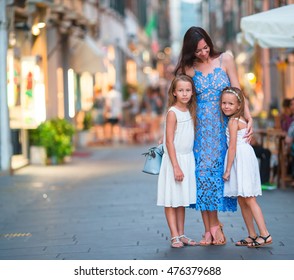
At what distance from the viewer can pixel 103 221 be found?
1173cm

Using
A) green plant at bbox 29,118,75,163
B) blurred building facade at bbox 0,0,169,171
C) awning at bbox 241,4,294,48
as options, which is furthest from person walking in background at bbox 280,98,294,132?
green plant at bbox 29,118,75,163

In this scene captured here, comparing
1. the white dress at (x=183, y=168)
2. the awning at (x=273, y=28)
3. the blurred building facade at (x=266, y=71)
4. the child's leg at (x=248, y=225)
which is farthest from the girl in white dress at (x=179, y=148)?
the blurred building facade at (x=266, y=71)

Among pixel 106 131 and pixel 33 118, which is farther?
pixel 106 131

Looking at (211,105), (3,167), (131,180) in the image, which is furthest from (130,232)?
(3,167)

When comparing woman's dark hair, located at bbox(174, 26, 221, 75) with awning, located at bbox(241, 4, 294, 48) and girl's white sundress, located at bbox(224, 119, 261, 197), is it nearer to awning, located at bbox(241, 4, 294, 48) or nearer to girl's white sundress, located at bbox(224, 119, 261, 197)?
girl's white sundress, located at bbox(224, 119, 261, 197)

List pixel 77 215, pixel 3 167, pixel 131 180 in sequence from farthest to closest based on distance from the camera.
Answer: pixel 3 167 < pixel 131 180 < pixel 77 215

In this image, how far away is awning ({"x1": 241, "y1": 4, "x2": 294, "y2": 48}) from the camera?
13344mm

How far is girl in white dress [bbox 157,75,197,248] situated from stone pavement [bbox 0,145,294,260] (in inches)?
18.8

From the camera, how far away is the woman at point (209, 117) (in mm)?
9203

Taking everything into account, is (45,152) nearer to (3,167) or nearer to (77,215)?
(3,167)

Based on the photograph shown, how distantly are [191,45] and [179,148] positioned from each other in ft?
3.05

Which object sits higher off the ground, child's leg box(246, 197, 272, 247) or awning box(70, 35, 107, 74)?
awning box(70, 35, 107, 74)
